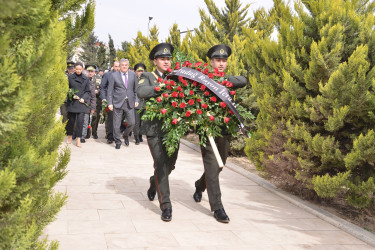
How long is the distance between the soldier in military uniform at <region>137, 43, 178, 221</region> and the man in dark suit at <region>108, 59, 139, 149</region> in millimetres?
5204

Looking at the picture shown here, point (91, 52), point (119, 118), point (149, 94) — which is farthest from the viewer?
point (91, 52)

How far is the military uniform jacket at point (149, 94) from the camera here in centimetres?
485

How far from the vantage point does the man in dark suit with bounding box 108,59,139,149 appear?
33.9 ft

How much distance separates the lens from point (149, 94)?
4.84 m

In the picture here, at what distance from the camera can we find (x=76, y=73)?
10641 mm

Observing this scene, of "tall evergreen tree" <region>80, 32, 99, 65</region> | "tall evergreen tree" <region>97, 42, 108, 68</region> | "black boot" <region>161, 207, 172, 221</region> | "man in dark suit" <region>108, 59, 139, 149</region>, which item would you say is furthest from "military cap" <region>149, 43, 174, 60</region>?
"tall evergreen tree" <region>80, 32, 99, 65</region>

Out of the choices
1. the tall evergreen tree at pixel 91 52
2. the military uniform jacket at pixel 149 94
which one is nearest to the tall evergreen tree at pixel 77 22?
the military uniform jacket at pixel 149 94

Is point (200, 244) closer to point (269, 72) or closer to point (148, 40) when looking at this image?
point (269, 72)

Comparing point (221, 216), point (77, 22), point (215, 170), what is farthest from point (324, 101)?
point (77, 22)

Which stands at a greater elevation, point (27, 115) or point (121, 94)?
point (121, 94)

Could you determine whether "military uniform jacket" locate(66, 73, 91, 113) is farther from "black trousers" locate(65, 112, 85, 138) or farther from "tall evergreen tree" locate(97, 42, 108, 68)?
"tall evergreen tree" locate(97, 42, 108, 68)

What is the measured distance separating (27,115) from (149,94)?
2559 mm

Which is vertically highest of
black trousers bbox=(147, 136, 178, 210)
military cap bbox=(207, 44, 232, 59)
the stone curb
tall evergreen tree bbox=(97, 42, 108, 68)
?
tall evergreen tree bbox=(97, 42, 108, 68)

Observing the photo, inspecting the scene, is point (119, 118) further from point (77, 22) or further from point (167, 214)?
point (77, 22)
